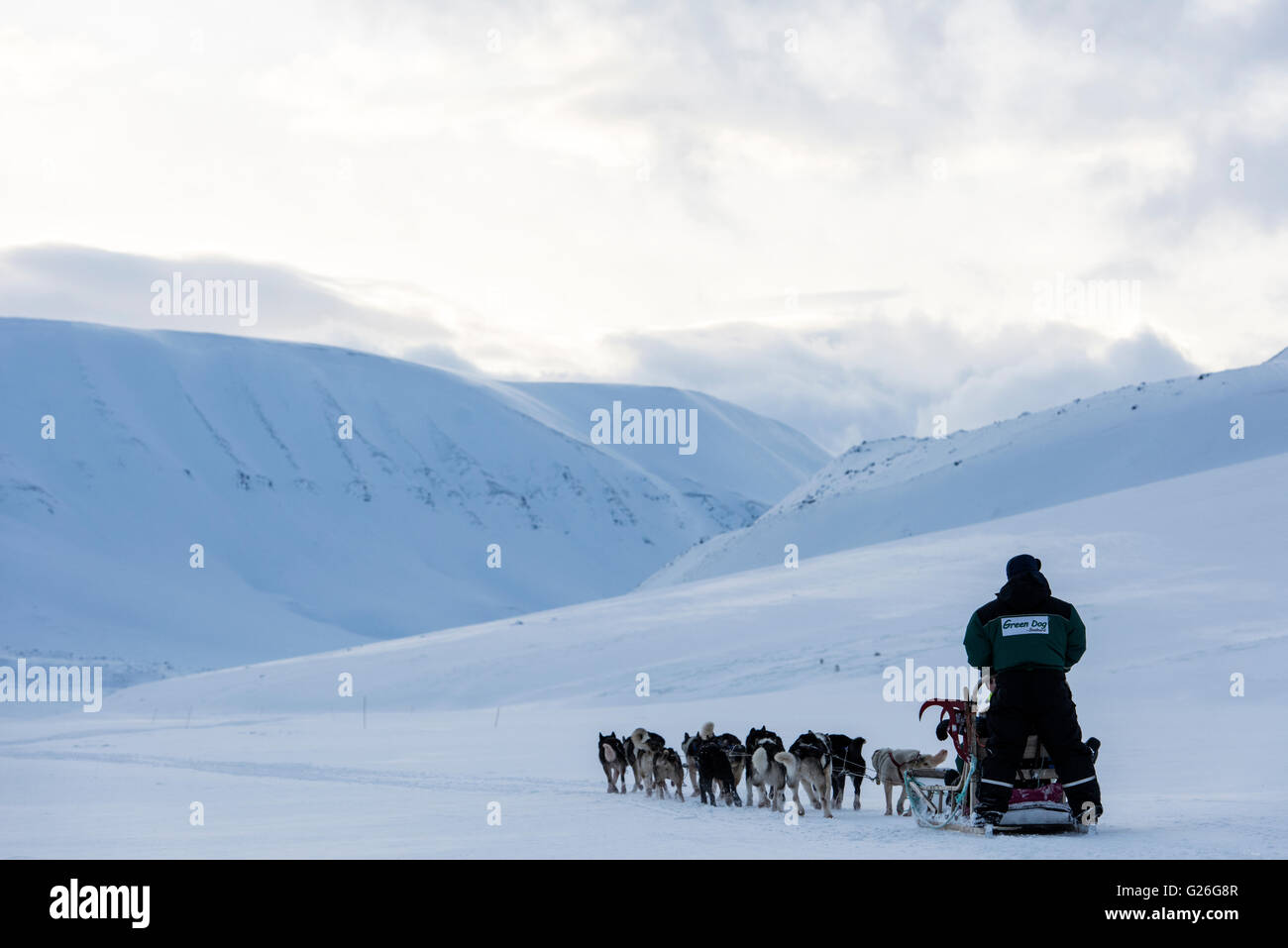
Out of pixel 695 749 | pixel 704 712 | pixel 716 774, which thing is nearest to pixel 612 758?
pixel 695 749

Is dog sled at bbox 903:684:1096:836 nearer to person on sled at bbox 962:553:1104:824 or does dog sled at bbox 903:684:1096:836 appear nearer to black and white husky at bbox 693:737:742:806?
person on sled at bbox 962:553:1104:824

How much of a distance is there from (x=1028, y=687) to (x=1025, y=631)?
0.34 meters

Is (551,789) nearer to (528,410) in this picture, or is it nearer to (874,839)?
(874,839)

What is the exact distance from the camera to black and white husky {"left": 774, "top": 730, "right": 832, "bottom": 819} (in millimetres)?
11625

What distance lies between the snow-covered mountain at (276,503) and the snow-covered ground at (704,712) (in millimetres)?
35899

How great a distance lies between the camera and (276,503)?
103625 millimetres

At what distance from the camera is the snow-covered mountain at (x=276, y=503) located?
80.6m

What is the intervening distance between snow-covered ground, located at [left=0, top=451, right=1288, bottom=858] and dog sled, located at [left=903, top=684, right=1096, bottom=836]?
19 centimetres

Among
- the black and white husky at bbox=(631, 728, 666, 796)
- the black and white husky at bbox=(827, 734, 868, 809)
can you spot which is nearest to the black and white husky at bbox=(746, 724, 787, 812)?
the black and white husky at bbox=(827, 734, 868, 809)

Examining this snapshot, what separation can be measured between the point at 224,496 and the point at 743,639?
77.6 metres

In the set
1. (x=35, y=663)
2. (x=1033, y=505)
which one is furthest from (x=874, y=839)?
(x=35, y=663)

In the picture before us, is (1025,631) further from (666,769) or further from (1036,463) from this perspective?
(1036,463)

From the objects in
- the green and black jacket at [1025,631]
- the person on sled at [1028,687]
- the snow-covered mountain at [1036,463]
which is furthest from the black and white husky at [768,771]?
the snow-covered mountain at [1036,463]
